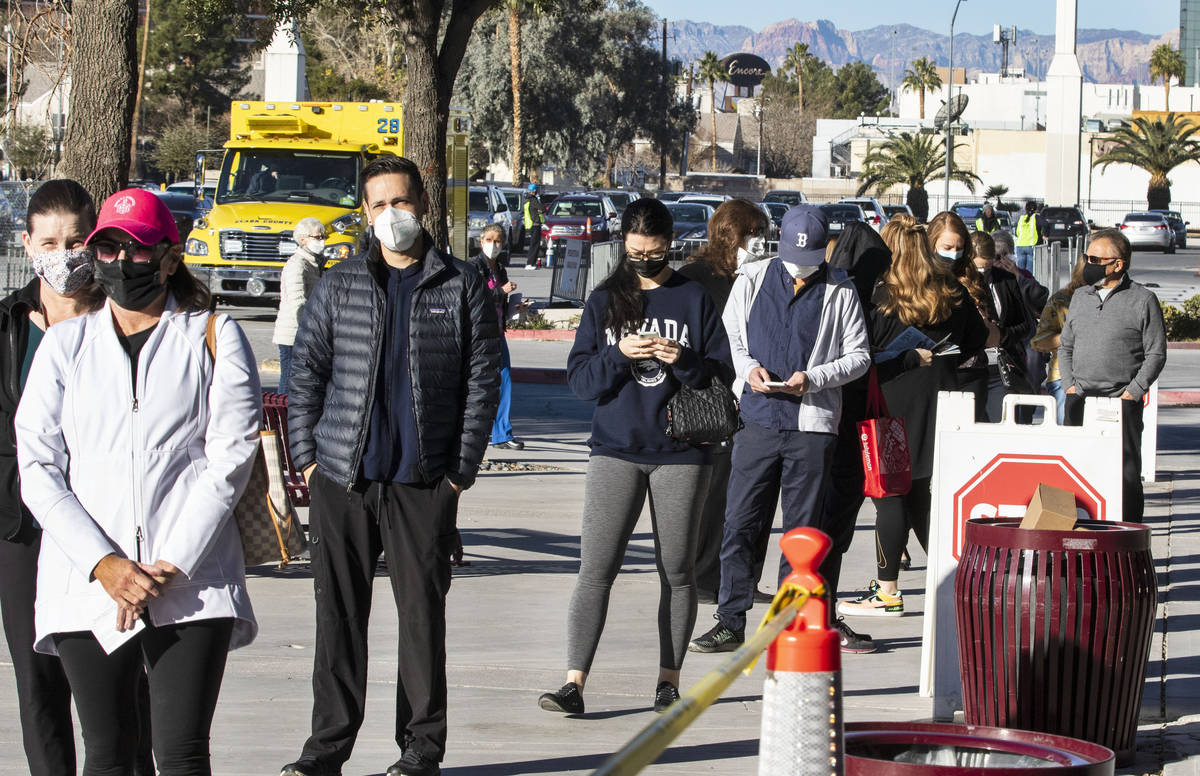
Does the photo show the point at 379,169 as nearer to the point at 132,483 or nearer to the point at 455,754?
the point at 132,483

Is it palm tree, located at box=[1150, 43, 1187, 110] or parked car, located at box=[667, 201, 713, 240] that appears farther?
palm tree, located at box=[1150, 43, 1187, 110]

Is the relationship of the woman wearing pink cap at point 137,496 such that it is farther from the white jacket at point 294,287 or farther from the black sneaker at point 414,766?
the white jacket at point 294,287

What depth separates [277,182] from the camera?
23703 millimetres

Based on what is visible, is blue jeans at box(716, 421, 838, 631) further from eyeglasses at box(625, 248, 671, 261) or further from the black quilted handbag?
eyeglasses at box(625, 248, 671, 261)

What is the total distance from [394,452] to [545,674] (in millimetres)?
1945

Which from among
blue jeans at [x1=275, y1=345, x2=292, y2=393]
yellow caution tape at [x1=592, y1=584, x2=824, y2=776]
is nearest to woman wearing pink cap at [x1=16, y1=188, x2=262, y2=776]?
yellow caution tape at [x1=592, y1=584, x2=824, y2=776]

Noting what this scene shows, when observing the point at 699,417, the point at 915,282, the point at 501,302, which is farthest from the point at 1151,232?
the point at 699,417

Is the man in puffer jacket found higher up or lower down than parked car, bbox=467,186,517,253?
lower down

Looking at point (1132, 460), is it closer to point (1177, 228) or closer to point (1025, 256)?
point (1025, 256)

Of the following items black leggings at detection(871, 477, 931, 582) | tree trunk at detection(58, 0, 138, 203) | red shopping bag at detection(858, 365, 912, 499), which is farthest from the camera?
tree trunk at detection(58, 0, 138, 203)

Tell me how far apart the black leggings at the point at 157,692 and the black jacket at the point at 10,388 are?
0.55 metres

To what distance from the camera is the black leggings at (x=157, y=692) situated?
3.72 metres

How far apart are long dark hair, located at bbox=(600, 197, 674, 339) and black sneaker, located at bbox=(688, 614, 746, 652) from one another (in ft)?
5.64

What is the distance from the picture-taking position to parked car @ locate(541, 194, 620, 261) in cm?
3994
